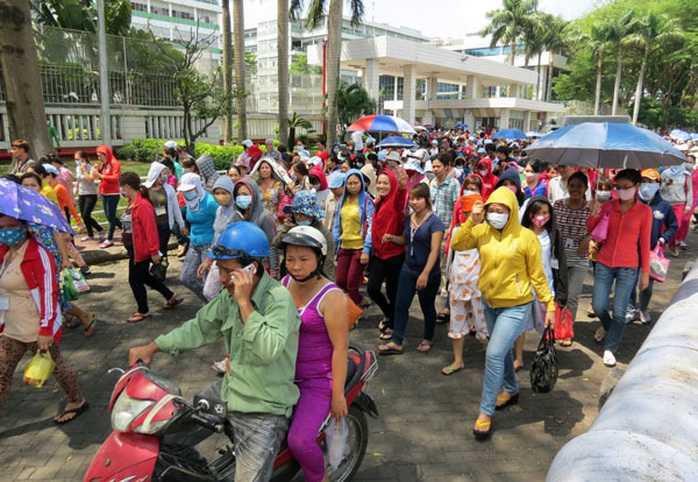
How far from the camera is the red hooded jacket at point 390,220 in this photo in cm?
534

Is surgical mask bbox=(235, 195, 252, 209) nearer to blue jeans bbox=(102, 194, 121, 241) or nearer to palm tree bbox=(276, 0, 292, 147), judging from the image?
blue jeans bbox=(102, 194, 121, 241)

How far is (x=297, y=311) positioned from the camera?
248 cm

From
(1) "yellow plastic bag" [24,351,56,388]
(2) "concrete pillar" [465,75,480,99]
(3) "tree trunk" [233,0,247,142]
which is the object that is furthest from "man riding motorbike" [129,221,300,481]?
(2) "concrete pillar" [465,75,480,99]

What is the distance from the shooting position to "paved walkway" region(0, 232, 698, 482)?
3.44m

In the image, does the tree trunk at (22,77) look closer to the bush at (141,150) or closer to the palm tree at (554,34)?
the bush at (141,150)

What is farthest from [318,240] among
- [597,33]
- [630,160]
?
Answer: [597,33]

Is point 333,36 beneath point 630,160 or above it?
above

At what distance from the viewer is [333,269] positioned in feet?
18.5

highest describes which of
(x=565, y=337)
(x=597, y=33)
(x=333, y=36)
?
(x=597, y=33)

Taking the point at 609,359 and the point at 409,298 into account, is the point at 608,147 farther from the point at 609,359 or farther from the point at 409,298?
the point at 409,298

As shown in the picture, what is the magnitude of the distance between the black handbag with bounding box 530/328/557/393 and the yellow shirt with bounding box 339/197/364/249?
247 cm

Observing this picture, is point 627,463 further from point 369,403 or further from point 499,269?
point 499,269

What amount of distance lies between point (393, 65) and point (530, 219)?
33.4 metres

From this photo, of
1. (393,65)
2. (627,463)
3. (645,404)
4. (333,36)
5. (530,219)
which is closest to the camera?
(627,463)
